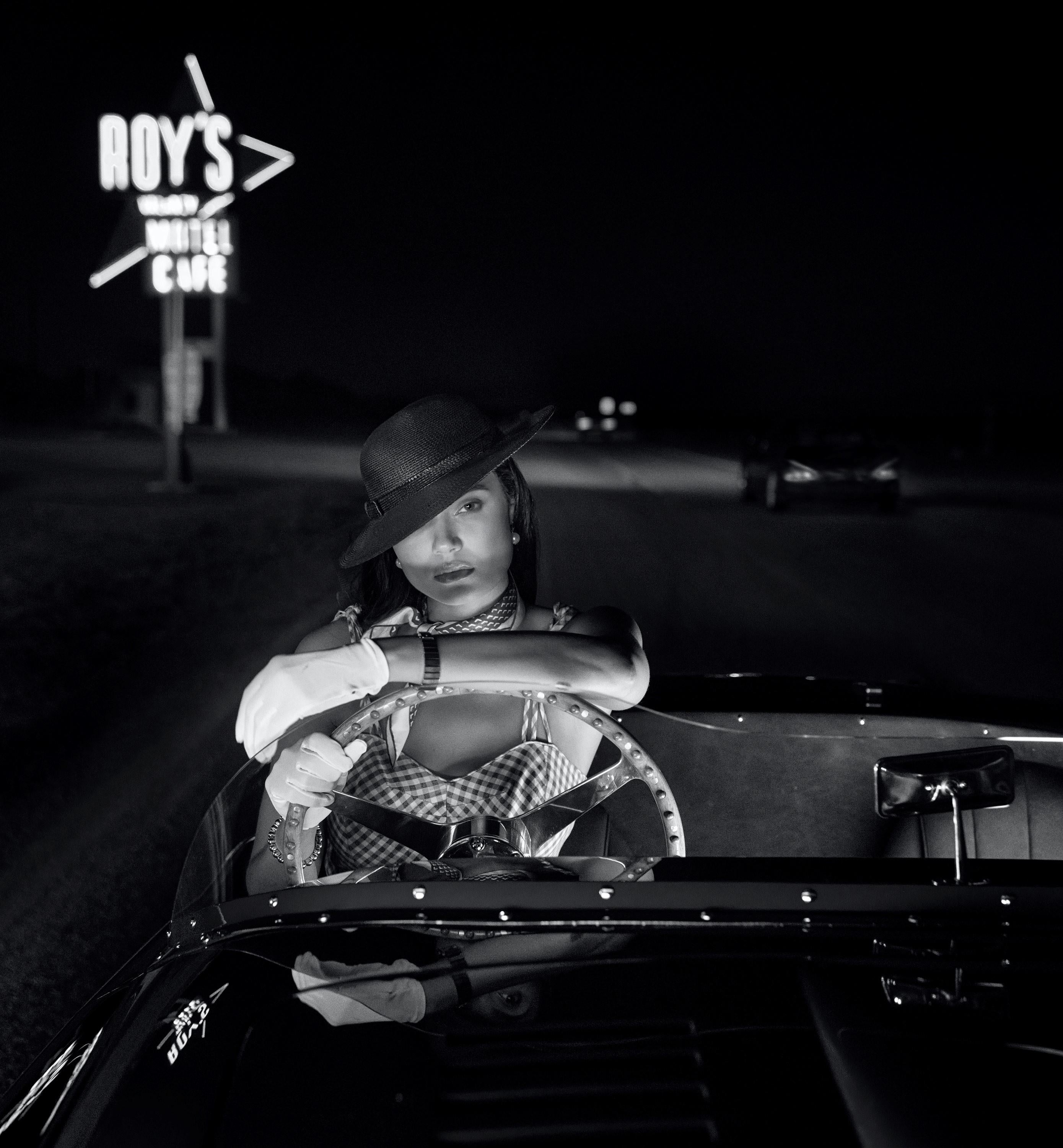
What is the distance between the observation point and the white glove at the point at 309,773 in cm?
207

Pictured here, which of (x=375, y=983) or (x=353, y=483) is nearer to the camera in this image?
(x=375, y=983)

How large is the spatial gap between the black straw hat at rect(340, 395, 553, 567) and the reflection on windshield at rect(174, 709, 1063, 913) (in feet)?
1.86

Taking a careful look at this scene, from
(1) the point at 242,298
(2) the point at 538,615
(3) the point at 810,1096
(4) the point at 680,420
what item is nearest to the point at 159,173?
(1) the point at 242,298

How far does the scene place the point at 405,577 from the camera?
3.06 meters

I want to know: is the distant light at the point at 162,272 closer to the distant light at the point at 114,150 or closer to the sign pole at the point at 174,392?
the sign pole at the point at 174,392

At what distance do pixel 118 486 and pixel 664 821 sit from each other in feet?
83.3

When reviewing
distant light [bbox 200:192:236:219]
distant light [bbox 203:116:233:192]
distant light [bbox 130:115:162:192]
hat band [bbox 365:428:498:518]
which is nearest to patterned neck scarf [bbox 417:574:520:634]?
hat band [bbox 365:428:498:518]

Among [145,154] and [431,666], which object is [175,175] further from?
[431,666]

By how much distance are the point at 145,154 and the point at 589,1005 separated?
26.3 metres

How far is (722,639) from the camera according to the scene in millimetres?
9648

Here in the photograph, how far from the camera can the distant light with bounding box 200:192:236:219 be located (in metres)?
25.7

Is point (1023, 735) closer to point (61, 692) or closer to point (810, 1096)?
point (810, 1096)

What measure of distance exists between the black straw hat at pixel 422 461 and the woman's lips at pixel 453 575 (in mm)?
119

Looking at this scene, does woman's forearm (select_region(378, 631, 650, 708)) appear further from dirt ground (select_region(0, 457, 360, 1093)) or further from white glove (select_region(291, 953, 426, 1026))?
dirt ground (select_region(0, 457, 360, 1093))
